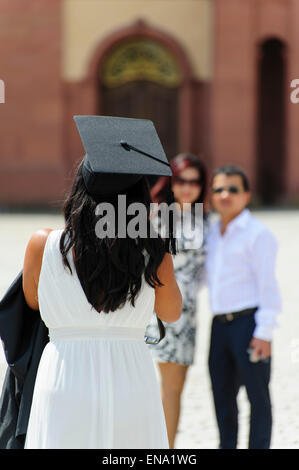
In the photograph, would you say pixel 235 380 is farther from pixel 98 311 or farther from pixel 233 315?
pixel 98 311

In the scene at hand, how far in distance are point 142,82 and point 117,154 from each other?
59.8 feet

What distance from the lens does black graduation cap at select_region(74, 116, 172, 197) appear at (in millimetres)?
2139

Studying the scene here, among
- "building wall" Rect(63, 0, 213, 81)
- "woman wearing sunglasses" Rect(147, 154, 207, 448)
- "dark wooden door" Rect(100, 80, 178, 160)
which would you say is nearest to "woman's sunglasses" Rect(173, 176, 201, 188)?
"woman wearing sunglasses" Rect(147, 154, 207, 448)

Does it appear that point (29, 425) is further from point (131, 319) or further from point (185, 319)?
point (185, 319)

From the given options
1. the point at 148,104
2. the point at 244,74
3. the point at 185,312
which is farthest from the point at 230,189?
the point at 148,104

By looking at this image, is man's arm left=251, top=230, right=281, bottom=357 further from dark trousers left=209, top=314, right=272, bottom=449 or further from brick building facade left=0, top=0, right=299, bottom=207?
brick building facade left=0, top=0, right=299, bottom=207

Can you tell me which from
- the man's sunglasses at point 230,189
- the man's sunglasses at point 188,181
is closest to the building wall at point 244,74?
the man's sunglasses at point 188,181

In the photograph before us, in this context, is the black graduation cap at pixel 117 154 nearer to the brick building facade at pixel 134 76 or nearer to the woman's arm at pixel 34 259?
the woman's arm at pixel 34 259

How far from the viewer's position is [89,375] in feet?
A: 7.09

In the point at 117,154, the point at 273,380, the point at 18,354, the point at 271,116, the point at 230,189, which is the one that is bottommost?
the point at 273,380

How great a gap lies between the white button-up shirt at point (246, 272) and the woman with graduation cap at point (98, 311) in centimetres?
141

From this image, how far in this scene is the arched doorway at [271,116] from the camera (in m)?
20.8

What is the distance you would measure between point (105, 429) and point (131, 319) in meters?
0.32
